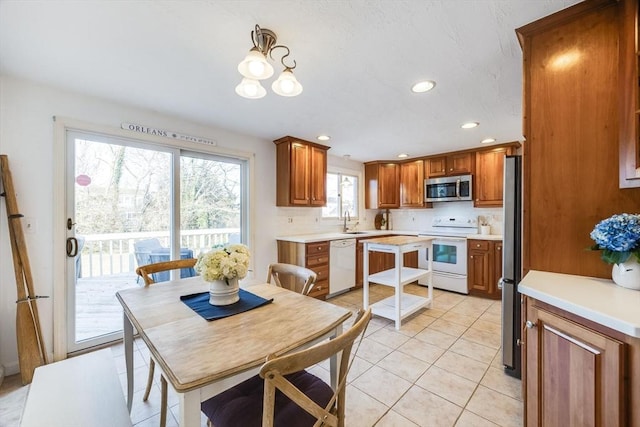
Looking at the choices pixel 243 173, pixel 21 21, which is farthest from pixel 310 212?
pixel 21 21

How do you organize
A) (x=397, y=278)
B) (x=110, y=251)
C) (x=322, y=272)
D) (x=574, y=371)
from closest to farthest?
(x=574, y=371) → (x=110, y=251) → (x=397, y=278) → (x=322, y=272)

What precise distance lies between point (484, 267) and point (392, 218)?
2.13 m

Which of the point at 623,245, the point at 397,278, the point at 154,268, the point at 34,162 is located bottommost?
the point at 397,278

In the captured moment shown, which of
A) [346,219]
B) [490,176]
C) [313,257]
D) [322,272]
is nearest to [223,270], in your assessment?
[313,257]

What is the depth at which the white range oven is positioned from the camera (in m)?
4.01

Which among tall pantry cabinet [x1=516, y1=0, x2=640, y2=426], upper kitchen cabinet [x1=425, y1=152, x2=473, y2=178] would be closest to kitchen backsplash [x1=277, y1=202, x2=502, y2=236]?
Result: upper kitchen cabinet [x1=425, y1=152, x2=473, y2=178]

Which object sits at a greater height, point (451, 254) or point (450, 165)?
point (450, 165)

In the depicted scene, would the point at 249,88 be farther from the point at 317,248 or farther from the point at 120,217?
the point at 317,248

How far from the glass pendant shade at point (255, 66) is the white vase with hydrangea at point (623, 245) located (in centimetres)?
173

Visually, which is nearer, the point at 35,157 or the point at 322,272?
the point at 35,157

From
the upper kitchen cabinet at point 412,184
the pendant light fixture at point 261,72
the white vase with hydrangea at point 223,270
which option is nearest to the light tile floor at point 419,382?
the white vase with hydrangea at point 223,270

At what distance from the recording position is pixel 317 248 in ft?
11.9

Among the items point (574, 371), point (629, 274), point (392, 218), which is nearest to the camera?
point (574, 371)

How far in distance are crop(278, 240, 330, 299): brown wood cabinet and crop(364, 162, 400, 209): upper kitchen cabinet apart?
6.29 feet
